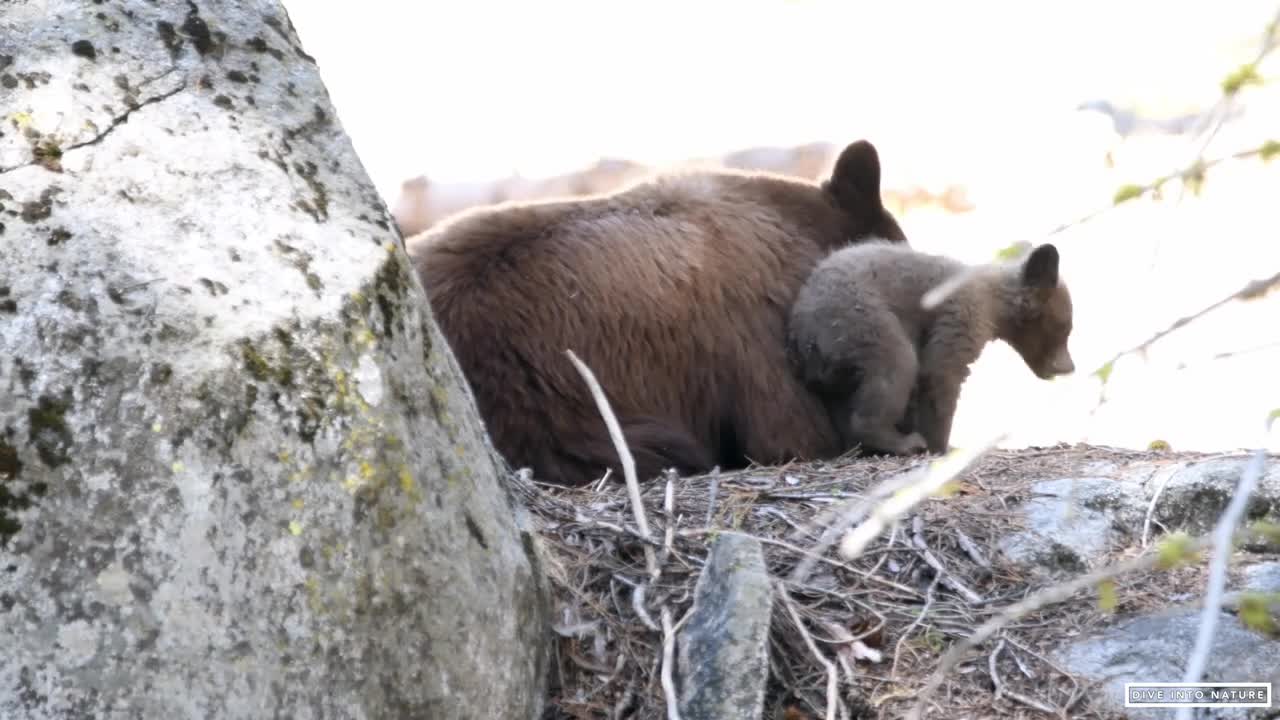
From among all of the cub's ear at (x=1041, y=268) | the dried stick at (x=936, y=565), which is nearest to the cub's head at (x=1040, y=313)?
the cub's ear at (x=1041, y=268)

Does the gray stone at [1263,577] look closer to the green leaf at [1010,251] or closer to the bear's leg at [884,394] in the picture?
the green leaf at [1010,251]

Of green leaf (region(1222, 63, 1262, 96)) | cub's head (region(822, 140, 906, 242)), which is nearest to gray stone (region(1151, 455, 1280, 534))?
green leaf (region(1222, 63, 1262, 96))

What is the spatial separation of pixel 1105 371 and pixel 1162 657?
1576mm

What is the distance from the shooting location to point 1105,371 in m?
2.00

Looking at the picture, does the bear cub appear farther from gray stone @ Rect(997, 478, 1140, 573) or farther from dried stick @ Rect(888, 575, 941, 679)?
dried stick @ Rect(888, 575, 941, 679)

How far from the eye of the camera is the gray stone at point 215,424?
8.29 feet

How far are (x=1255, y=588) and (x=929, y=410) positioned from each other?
2214 millimetres

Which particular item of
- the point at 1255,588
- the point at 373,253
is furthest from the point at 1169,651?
the point at 373,253

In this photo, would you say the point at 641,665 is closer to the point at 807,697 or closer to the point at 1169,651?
the point at 807,697

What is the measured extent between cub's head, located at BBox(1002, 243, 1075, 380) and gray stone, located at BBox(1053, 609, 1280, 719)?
104 inches

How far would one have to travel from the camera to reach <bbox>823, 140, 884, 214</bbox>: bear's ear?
6.51 m

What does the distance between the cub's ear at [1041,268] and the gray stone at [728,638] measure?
9.64 feet

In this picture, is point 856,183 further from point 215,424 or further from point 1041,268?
point 215,424

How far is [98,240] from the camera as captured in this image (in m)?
2.77
